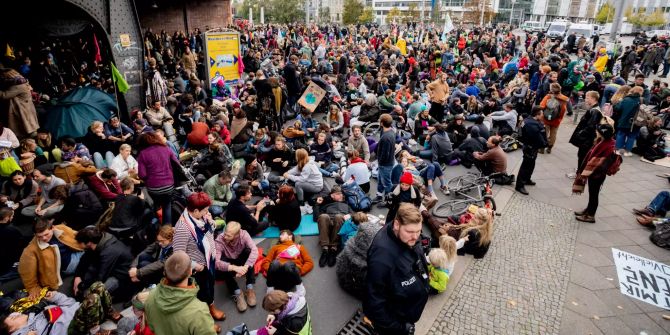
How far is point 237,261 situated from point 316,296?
112 centimetres

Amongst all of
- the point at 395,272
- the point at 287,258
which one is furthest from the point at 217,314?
the point at 395,272

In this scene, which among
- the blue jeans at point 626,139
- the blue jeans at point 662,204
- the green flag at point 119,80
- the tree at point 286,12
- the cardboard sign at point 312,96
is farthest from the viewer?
the tree at point 286,12

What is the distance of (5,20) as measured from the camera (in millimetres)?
10383

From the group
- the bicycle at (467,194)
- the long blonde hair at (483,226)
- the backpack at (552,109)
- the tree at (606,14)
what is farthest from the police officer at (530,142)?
the tree at (606,14)

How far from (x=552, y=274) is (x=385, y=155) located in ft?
10.8

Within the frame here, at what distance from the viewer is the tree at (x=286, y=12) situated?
5700cm

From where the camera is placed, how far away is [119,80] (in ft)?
29.0

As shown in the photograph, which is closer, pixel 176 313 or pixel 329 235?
pixel 176 313

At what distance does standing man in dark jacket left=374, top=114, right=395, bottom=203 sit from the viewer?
6988 mm

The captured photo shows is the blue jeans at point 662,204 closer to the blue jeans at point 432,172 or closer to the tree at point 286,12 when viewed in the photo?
the blue jeans at point 432,172

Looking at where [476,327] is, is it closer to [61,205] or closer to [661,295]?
[661,295]

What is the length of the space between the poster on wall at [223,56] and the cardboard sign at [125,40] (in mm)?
2715

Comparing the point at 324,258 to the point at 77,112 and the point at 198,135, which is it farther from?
the point at 77,112

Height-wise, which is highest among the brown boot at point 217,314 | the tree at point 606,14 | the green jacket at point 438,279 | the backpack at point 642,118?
the tree at point 606,14
